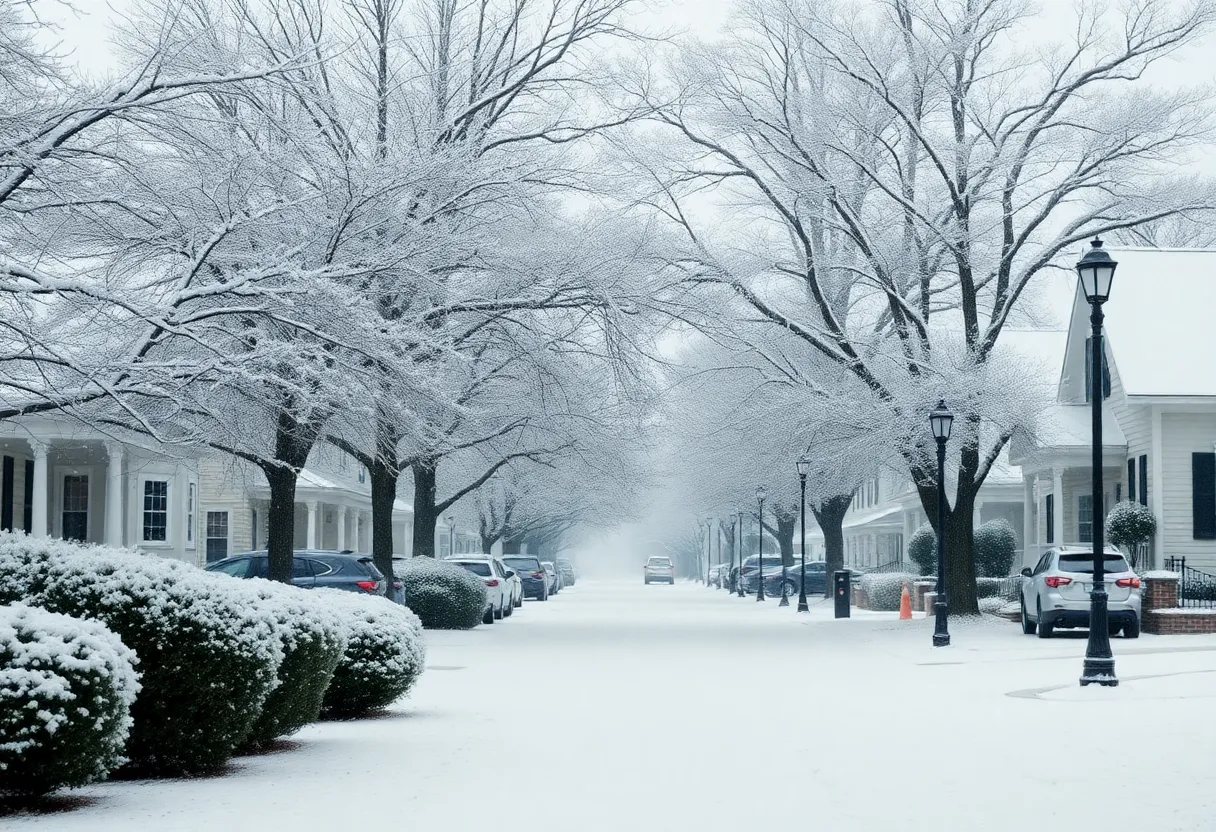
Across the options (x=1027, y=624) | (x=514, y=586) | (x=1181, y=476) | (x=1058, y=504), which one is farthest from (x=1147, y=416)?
(x=514, y=586)

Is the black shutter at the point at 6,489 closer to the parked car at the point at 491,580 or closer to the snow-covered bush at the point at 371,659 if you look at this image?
the parked car at the point at 491,580

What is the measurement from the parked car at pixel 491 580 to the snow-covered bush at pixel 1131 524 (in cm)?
1373

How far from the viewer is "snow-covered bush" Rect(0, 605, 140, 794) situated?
26.1 ft

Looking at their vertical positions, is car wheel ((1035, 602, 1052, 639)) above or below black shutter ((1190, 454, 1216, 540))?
below

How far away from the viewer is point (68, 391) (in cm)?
1438

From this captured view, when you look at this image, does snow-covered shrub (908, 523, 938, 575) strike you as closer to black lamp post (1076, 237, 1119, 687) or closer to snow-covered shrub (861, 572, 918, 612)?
snow-covered shrub (861, 572, 918, 612)

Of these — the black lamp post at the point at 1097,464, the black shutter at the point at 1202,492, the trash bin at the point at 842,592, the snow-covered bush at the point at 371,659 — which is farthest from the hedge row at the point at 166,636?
the trash bin at the point at 842,592

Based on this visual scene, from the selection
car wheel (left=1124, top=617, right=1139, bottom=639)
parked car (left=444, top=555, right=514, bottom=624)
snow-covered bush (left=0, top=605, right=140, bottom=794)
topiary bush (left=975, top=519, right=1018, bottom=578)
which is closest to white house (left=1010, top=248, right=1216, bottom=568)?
topiary bush (left=975, top=519, right=1018, bottom=578)

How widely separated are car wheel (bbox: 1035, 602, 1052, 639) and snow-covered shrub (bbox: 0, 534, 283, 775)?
65.1 feet

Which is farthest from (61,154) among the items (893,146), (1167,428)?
(1167,428)

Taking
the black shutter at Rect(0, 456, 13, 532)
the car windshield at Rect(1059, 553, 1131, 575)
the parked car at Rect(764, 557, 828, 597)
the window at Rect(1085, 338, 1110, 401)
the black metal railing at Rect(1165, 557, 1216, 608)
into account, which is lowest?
the parked car at Rect(764, 557, 828, 597)

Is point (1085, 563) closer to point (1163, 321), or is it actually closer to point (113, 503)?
point (1163, 321)

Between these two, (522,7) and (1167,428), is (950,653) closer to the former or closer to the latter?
(1167,428)

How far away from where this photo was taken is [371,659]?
1395 centimetres
